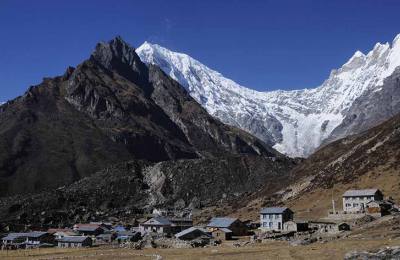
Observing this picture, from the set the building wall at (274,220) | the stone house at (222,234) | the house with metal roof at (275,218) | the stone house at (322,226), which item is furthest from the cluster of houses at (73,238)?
the stone house at (322,226)

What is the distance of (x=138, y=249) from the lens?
374ft

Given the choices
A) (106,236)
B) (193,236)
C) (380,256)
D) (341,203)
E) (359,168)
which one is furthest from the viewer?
(359,168)

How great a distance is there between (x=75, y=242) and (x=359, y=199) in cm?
7457

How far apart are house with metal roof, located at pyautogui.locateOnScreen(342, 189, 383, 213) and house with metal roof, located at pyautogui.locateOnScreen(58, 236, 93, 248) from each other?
6664cm

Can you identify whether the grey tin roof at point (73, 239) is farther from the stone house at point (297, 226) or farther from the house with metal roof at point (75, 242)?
the stone house at point (297, 226)

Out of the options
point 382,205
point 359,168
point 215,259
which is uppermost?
point 359,168

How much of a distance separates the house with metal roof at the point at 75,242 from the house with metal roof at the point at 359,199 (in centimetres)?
6664

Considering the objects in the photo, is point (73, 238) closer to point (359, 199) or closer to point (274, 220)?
point (274, 220)

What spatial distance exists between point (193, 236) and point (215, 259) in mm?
48172

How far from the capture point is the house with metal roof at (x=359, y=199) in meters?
129

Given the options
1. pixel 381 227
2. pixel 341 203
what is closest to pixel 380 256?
pixel 381 227

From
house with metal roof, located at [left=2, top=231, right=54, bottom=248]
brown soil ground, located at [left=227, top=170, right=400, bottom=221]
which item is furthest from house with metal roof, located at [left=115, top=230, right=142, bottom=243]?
brown soil ground, located at [left=227, top=170, right=400, bottom=221]

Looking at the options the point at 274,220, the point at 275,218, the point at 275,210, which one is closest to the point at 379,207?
the point at 275,210

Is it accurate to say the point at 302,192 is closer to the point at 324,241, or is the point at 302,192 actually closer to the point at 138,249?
the point at 138,249
